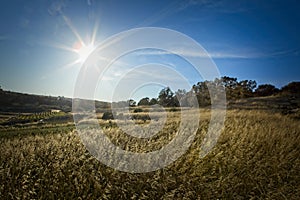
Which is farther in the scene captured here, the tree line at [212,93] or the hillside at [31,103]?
the hillside at [31,103]

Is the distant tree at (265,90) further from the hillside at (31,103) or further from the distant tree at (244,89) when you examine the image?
the hillside at (31,103)

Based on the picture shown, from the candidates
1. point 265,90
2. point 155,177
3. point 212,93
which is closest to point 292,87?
point 265,90

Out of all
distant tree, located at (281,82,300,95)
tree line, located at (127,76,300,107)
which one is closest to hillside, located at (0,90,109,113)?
tree line, located at (127,76,300,107)

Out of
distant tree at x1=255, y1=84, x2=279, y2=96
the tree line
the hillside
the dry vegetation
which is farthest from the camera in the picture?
the hillside

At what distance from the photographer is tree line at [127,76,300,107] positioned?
140 feet

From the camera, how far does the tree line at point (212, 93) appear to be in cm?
4281

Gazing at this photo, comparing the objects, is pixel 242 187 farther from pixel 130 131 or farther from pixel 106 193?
pixel 130 131

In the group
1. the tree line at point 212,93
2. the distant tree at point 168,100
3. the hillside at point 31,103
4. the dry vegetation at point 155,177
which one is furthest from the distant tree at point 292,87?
the hillside at point 31,103

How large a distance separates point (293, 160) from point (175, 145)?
3.00 m

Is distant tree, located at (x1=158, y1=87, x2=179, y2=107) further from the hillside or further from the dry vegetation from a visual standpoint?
the hillside

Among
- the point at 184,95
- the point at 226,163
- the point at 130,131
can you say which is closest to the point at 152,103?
the point at 184,95

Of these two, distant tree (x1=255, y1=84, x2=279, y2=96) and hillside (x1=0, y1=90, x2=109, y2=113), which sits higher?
hillside (x1=0, y1=90, x2=109, y2=113)

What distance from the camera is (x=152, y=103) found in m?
41.1

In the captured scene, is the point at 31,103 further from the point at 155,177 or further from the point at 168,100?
the point at 155,177
